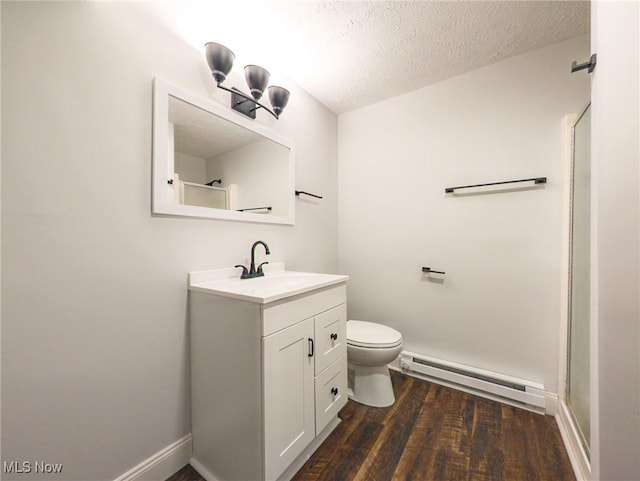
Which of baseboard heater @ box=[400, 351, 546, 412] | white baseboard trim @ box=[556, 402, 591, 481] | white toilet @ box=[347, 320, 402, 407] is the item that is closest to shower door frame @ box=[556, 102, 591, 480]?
white baseboard trim @ box=[556, 402, 591, 481]

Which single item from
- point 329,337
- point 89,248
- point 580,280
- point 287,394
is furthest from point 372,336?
point 89,248

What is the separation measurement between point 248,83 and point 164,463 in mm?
1865

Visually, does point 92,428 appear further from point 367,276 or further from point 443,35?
point 443,35

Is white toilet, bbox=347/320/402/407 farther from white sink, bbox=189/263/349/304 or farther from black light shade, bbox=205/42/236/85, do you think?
black light shade, bbox=205/42/236/85

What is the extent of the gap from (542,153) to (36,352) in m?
2.55

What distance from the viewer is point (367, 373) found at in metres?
1.63

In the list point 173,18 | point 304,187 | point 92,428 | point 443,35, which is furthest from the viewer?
point 304,187

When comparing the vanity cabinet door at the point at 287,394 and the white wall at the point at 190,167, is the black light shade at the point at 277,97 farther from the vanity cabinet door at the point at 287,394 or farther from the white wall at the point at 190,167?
the vanity cabinet door at the point at 287,394

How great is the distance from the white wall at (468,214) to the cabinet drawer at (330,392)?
0.81 meters

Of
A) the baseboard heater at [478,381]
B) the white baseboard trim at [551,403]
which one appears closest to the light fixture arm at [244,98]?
the baseboard heater at [478,381]

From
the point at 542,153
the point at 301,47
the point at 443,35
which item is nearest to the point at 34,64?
the point at 301,47

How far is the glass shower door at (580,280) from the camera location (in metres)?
1.15

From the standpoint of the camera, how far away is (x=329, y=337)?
51.7 inches

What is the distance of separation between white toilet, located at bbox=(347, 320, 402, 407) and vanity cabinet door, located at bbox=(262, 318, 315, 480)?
475 mm
